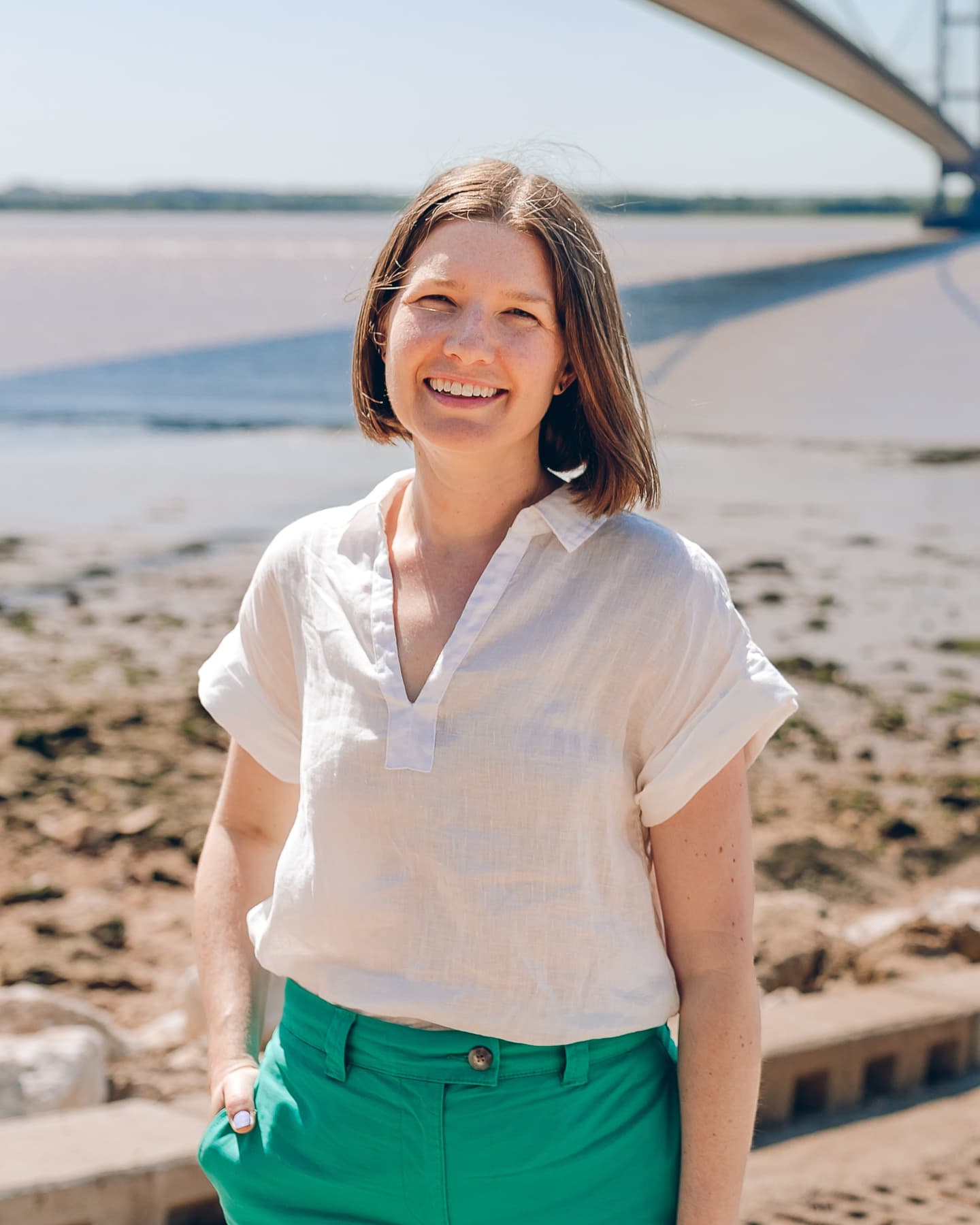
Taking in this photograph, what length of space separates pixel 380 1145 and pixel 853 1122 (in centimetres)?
167

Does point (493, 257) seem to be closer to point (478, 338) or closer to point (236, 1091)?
point (478, 338)

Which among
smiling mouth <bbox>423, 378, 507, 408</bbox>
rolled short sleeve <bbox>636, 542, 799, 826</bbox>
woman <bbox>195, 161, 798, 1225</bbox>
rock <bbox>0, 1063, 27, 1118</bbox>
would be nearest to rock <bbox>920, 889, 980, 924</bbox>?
rock <bbox>0, 1063, 27, 1118</bbox>

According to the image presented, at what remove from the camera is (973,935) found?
3322mm

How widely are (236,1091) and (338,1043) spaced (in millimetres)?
169

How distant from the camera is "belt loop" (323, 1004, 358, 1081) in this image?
1.27m

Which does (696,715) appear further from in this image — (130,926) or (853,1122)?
(130,926)

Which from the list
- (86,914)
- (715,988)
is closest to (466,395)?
(715,988)

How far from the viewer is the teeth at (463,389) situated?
128 centimetres

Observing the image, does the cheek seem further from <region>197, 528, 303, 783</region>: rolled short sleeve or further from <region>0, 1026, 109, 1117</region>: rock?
<region>0, 1026, 109, 1117</region>: rock

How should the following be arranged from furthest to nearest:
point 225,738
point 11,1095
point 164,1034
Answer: point 225,738
point 164,1034
point 11,1095

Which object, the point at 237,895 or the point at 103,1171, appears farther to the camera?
the point at 103,1171

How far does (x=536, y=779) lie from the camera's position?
4.04 ft

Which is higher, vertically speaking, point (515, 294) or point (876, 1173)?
point (515, 294)

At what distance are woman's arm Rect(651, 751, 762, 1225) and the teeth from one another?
0.36 meters
